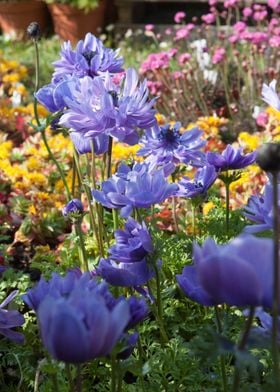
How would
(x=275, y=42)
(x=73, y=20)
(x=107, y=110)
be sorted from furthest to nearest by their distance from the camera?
(x=73, y=20)
(x=275, y=42)
(x=107, y=110)

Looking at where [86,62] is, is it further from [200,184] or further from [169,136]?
[200,184]

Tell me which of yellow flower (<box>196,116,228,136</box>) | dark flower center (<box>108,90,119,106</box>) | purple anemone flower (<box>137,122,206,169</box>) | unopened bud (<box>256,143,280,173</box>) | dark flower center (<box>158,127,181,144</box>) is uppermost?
unopened bud (<box>256,143,280,173</box>)

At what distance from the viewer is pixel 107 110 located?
155 centimetres

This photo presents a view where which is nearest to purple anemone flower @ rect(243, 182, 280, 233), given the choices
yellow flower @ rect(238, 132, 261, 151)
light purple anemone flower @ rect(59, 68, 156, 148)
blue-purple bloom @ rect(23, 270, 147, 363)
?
blue-purple bloom @ rect(23, 270, 147, 363)

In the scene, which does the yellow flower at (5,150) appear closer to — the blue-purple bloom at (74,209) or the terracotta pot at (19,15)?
the blue-purple bloom at (74,209)

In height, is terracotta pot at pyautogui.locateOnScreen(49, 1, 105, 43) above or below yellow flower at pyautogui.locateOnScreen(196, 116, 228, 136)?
below

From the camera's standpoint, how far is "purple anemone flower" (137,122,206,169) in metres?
1.81

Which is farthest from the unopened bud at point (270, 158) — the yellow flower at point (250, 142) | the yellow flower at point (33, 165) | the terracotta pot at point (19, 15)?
the terracotta pot at point (19, 15)

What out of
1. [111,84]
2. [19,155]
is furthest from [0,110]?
[111,84]

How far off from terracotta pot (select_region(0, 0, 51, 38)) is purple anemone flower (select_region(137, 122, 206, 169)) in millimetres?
4172

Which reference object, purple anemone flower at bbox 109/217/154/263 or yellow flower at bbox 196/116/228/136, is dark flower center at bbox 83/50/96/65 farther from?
yellow flower at bbox 196/116/228/136

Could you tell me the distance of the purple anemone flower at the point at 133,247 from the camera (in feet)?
4.20

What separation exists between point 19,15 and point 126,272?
490 centimetres

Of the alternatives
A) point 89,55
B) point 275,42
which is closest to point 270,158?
point 89,55
